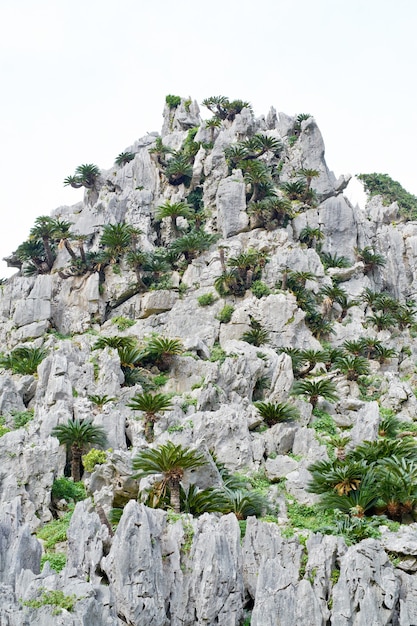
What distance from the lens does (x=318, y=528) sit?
65.1 ft

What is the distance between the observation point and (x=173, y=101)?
67.7 m

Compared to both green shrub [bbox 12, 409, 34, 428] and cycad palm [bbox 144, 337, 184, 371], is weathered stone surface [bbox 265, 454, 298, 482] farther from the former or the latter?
green shrub [bbox 12, 409, 34, 428]

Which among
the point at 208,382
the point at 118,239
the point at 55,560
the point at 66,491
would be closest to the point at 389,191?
the point at 118,239

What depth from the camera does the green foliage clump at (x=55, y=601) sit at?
13.8 meters

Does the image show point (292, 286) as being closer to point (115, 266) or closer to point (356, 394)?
point (356, 394)

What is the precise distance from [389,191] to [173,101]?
27760 millimetres

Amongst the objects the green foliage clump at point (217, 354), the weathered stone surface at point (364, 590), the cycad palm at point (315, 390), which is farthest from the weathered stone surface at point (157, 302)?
the weathered stone surface at point (364, 590)

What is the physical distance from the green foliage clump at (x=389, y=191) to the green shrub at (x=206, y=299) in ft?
97.4

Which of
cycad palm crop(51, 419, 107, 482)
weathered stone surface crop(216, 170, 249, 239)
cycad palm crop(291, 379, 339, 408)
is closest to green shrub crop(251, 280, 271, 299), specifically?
weathered stone surface crop(216, 170, 249, 239)

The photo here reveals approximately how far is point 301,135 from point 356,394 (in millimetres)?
34071

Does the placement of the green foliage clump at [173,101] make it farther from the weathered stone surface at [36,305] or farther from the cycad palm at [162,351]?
the cycad palm at [162,351]

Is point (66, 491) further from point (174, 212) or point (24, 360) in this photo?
point (174, 212)

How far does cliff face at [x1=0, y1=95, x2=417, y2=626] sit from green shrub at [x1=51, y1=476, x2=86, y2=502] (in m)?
0.34

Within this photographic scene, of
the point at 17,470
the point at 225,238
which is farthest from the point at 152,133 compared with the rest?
the point at 17,470
